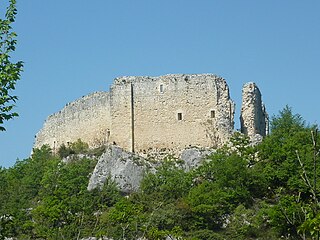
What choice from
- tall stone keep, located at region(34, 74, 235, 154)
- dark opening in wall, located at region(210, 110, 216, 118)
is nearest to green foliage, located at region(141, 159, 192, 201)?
tall stone keep, located at region(34, 74, 235, 154)

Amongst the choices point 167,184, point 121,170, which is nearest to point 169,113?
point 121,170

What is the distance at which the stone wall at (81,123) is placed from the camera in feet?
125

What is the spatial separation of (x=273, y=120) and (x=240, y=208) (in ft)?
27.0

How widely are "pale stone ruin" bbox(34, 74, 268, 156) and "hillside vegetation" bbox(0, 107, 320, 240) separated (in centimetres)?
108

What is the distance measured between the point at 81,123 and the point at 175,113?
24.6ft

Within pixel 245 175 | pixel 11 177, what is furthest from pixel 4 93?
pixel 11 177

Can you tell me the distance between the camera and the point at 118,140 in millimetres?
36094

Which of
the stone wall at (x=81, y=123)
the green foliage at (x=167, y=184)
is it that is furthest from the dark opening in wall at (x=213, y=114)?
the stone wall at (x=81, y=123)

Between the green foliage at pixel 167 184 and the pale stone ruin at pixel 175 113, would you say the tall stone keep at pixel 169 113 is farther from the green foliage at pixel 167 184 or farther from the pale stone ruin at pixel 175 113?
the green foliage at pixel 167 184

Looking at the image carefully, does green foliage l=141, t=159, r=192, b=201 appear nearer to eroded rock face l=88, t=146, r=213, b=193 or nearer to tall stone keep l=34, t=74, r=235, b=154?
eroded rock face l=88, t=146, r=213, b=193

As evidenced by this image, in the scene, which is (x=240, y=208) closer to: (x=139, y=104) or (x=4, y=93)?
(x=139, y=104)

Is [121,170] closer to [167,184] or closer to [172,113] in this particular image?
[167,184]

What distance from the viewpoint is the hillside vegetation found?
92.5 ft

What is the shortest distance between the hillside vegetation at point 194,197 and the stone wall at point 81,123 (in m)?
2.17
